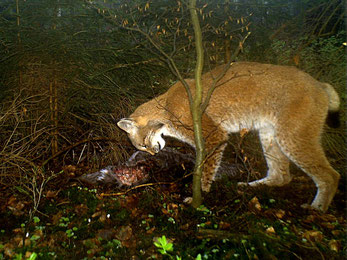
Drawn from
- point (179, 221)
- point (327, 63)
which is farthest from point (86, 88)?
point (327, 63)

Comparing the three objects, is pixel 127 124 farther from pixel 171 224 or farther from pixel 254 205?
pixel 254 205

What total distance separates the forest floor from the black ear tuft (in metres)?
0.83

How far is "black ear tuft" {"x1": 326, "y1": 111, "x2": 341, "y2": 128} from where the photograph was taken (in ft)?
12.0

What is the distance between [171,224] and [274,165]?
7.67 ft

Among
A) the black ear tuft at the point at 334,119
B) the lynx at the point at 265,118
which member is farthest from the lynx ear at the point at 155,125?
the black ear tuft at the point at 334,119

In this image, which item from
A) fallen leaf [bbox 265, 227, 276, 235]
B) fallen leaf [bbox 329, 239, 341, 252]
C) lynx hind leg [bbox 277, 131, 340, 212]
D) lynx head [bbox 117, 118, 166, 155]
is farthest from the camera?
lynx head [bbox 117, 118, 166, 155]

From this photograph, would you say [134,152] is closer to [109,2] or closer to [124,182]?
[124,182]

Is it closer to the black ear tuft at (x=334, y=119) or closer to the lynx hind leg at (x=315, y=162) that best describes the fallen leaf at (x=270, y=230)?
the lynx hind leg at (x=315, y=162)

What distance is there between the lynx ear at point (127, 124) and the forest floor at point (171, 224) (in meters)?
1.01

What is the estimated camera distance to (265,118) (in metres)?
3.91

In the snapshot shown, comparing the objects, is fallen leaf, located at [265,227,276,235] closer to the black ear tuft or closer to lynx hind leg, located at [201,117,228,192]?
lynx hind leg, located at [201,117,228,192]

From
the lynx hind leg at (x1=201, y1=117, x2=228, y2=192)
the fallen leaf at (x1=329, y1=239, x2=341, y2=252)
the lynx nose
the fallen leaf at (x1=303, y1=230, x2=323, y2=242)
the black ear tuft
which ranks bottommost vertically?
the lynx nose

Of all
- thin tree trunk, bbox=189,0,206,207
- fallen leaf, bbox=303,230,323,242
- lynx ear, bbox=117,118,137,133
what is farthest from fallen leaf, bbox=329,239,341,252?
lynx ear, bbox=117,118,137,133

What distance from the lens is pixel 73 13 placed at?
4.79 m
